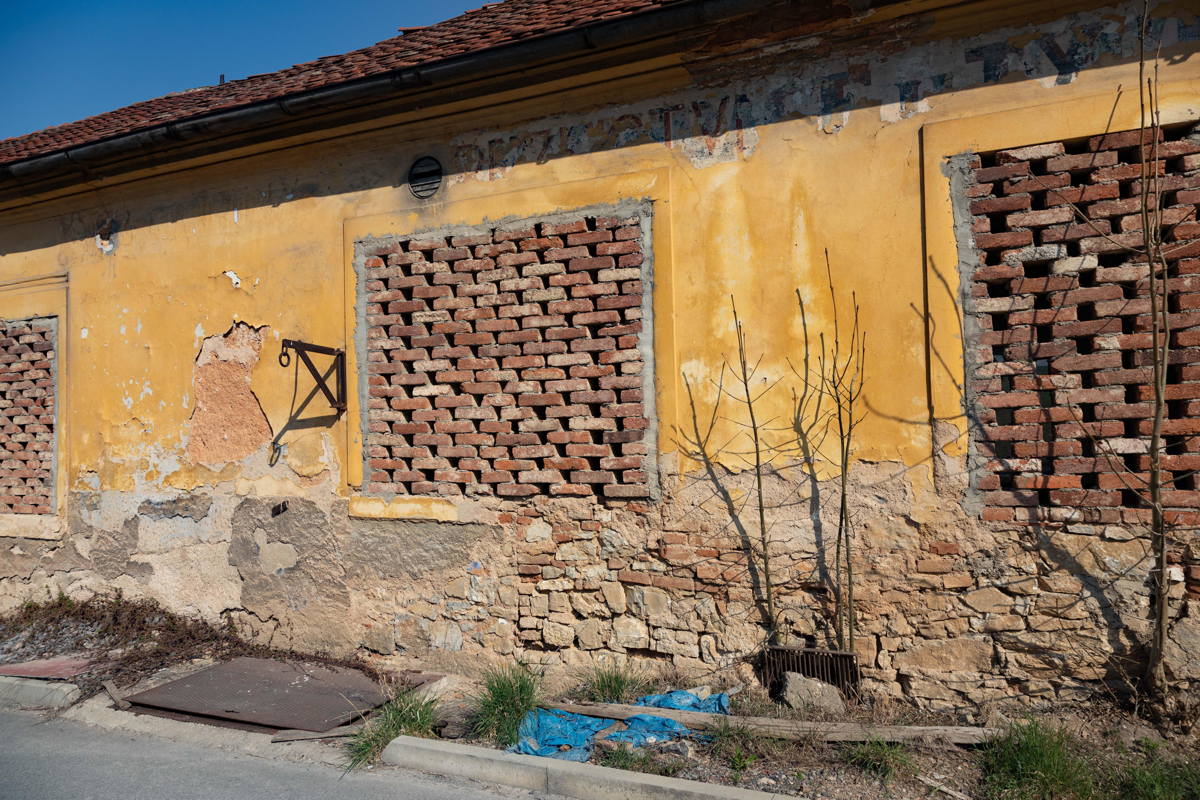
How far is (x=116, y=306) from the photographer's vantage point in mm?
6426

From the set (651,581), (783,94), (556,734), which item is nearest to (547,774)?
(556,734)

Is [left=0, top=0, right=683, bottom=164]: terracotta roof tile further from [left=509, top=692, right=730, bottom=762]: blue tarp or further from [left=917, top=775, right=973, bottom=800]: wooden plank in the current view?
[left=917, top=775, right=973, bottom=800]: wooden plank

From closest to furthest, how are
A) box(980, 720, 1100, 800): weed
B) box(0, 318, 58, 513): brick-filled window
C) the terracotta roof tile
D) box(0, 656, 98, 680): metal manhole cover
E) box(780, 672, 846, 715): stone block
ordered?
box(980, 720, 1100, 800): weed
box(780, 672, 846, 715): stone block
the terracotta roof tile
box(0, 656, 98, 680): metal manhole cover
box(0, 318, 58, 513): brick-filled window

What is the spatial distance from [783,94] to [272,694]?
475 centimetres

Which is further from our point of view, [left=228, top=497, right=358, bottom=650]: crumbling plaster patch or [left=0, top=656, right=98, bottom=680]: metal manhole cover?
[left=228, top=497, right=358, bottom=650]: crumbling plaster patch

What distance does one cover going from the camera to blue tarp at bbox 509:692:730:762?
12.7 ft

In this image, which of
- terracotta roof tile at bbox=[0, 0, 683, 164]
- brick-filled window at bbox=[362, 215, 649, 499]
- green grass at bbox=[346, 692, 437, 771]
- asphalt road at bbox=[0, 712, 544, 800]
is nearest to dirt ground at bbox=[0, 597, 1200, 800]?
green grass at bbox=[346, 692, 437, 771]

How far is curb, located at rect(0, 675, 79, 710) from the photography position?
16.3 ft

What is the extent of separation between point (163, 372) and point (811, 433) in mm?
5006

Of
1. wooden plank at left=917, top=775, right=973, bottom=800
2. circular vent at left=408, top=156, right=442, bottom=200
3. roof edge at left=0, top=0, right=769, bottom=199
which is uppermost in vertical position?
roof edge at left=0, top=0, right=769, bottom=199

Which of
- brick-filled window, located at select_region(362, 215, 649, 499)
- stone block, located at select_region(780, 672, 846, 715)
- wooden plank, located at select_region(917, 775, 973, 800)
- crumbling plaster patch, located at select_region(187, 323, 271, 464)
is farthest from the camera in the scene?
crumbling plaster patch, located at select_region(187, 323, 271, 464)

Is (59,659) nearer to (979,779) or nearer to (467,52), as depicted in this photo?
(467,52)

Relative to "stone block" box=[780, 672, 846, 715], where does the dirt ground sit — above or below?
below

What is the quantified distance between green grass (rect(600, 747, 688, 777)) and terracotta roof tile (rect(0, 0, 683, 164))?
3999mm
